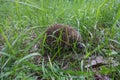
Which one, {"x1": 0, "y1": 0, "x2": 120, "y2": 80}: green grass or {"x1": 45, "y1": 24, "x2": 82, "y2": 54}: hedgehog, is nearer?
{"x1": 0, "y1": 0, "x2": 120, "y2": 80}: green grass

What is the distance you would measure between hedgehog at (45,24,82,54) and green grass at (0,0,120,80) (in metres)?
0.06

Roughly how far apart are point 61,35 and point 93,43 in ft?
0.91

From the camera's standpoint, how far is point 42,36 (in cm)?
170

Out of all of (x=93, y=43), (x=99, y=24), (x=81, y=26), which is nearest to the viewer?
(x=93, y=43)

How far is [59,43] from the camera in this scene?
167 cm

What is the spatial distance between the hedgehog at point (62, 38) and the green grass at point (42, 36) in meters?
0.06

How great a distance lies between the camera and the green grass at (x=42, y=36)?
1.49m

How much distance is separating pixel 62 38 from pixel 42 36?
14 centimetres

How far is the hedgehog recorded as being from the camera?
5.46 ft

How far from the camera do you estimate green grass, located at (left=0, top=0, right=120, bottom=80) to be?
1491mm

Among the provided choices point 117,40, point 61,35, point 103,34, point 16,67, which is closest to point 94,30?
point 103,34

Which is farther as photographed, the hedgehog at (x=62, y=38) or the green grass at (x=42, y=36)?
the hedgehog at (x=62, y=38)

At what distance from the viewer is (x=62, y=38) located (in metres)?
1.68

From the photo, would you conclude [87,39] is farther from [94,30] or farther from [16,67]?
[16,67]
